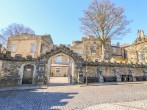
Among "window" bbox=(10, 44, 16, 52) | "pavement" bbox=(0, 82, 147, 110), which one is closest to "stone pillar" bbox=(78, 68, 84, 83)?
"pavement" bbox=(0, 82, 147, 110)

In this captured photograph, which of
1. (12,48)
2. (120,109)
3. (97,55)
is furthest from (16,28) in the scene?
(120,109)

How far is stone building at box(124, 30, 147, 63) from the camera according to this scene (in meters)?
28.5

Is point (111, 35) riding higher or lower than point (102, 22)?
lower

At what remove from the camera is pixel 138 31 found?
32.7 metres

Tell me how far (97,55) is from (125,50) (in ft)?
30.5

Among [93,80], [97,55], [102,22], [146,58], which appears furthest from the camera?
[97,55]

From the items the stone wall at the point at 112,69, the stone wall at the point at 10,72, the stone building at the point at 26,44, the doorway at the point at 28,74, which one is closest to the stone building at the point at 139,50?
the stone wall at the point at 112,69

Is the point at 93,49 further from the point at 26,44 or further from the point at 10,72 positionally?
the point at 10,72

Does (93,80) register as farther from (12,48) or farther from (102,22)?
(12,48)

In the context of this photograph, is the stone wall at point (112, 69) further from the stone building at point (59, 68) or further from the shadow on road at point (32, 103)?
the stone building at point (59, 68)

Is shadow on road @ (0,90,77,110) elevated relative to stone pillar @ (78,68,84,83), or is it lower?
lower

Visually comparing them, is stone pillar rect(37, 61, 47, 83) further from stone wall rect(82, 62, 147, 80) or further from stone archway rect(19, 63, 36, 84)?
stone wall rect(82, 62, 147, 80)

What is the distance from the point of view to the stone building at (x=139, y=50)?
93.5 feet

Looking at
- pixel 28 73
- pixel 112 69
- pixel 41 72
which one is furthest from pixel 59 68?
pixel 41 72
